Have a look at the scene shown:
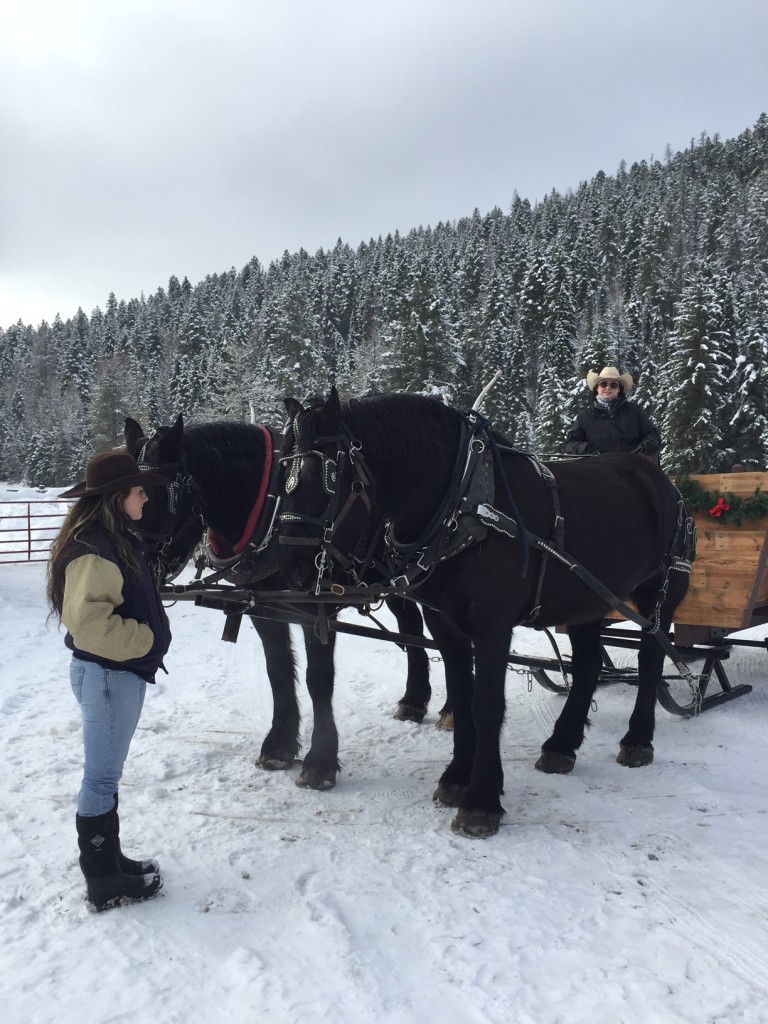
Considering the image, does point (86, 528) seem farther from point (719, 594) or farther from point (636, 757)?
point (719, 594)

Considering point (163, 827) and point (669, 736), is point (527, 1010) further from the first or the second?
point (669, 736)

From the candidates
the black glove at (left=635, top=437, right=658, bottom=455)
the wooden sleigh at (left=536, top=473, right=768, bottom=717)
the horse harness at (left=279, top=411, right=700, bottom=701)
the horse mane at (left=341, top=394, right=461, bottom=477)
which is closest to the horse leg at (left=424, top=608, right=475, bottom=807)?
the horse harness at (left=279, top=411, right=700, bottom=701)

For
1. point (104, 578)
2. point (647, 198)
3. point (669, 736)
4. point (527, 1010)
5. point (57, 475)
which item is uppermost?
point (647, 198)

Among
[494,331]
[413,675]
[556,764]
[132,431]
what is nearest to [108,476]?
[132,431]

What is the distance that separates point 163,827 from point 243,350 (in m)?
36.0

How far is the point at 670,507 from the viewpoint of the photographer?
5.14m

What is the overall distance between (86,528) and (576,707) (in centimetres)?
349

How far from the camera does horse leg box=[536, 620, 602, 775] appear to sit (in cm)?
466

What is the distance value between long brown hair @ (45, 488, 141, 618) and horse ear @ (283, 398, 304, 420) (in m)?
1.14

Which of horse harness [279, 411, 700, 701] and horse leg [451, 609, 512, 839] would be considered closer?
horse harness [279, 411, 700, 701]

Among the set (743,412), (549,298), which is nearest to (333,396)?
(743,412)

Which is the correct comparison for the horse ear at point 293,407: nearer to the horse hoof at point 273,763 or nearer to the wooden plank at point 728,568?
the horse hoof at point 273,763

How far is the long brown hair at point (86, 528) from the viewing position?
2982mm

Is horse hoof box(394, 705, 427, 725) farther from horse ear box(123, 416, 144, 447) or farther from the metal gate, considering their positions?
the metal gate
